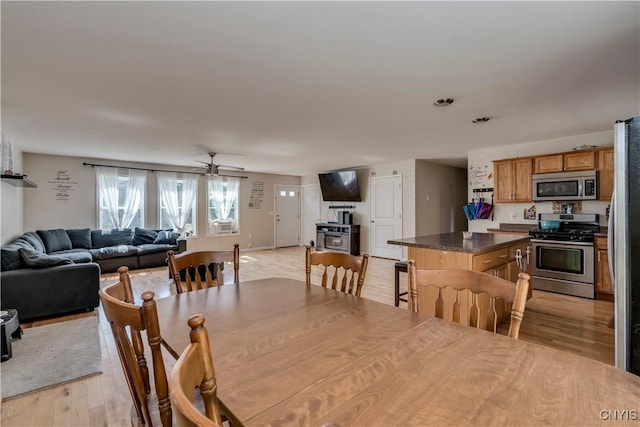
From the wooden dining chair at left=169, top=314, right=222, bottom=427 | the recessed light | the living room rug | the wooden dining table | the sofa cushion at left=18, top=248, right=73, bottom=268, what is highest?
the recessed light

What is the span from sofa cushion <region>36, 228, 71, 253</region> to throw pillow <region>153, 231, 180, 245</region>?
1.44 m

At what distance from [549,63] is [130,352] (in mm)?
3135

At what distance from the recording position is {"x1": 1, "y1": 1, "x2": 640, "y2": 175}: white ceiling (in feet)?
5.81

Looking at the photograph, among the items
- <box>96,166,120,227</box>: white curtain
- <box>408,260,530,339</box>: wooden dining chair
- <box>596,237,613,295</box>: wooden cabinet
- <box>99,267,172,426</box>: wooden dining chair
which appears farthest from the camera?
<box>96,166,120,227</box>: white curtain

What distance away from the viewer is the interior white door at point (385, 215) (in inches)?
279

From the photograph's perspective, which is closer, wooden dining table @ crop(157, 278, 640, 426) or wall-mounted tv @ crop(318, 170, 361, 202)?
wooden dining table @ crop(157, 278, 640, 426)

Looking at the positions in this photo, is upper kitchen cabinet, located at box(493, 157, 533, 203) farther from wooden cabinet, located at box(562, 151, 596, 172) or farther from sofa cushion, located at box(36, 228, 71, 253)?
sofa cushion, located at box(36, 228, 71, 253)

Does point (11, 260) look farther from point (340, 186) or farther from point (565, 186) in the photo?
point (565, 186)

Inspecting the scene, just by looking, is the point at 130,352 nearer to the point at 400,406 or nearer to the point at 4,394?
the point at 400,406

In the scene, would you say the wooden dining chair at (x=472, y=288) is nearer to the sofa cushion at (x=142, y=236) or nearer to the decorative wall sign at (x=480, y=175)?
the decorative wall sign at (x=480, y=175)

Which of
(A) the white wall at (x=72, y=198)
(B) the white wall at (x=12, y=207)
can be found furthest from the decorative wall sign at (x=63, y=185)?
(B) the white wall at (x=12, y=207)

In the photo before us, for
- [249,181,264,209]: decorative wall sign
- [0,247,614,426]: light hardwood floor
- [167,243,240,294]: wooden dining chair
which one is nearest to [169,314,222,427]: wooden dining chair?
[167,243,240,294]: wooden dining chair

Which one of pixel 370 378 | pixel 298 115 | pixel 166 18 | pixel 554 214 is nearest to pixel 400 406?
pixel 370 378

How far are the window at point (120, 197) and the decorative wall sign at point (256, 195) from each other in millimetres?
2767
